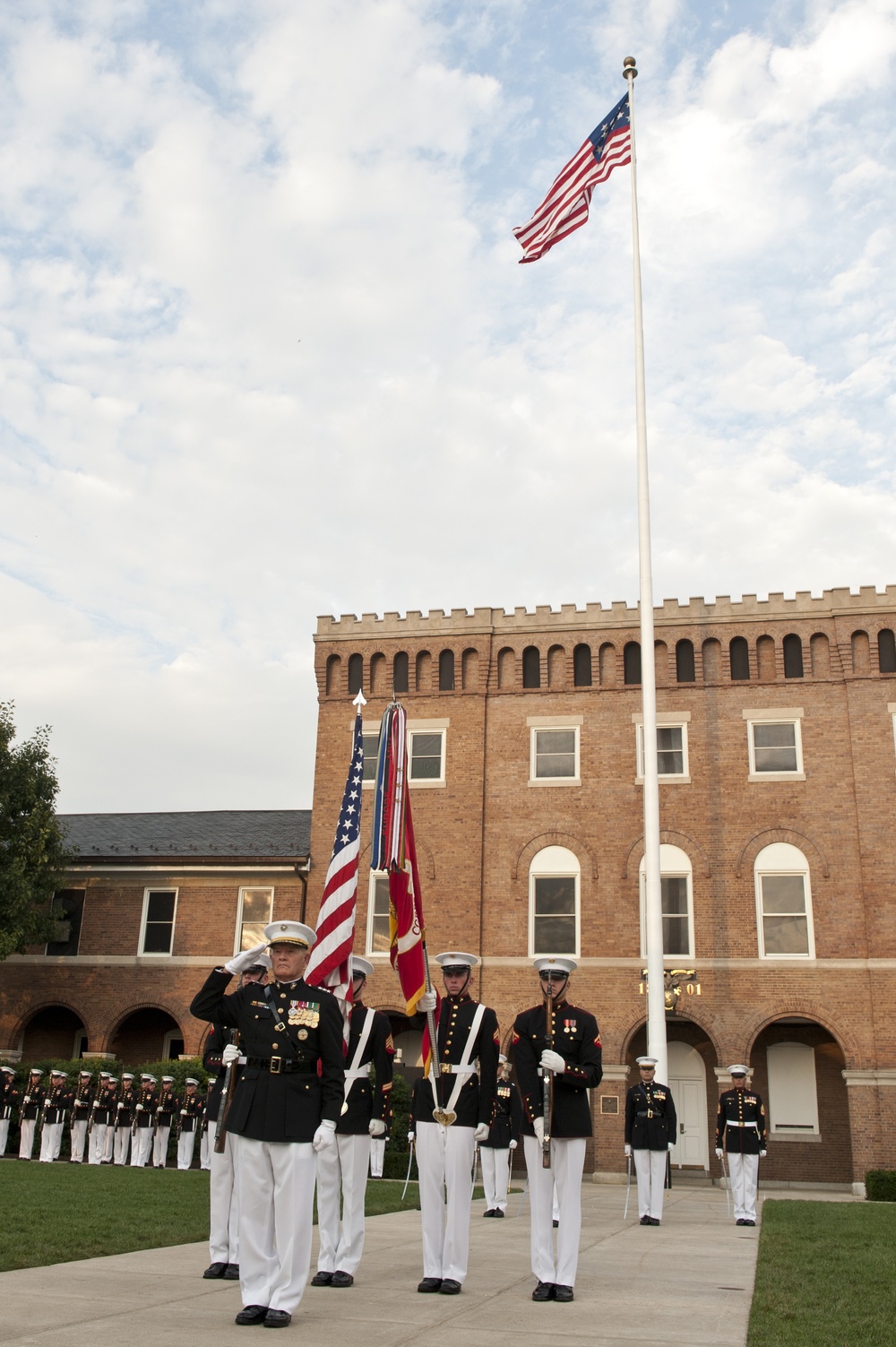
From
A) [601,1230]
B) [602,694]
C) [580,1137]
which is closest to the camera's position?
[580,1137]

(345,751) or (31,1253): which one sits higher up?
(345,751)

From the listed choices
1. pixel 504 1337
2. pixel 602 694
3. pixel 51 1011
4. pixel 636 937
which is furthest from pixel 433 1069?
pixel 51 1011

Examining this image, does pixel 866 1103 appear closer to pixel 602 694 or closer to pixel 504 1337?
pixel 602 694

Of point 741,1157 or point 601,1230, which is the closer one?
point 601,1230

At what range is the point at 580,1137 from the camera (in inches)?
335

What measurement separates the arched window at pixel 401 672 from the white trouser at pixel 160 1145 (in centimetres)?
1237

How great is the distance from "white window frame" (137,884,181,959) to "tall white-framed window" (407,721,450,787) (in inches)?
286

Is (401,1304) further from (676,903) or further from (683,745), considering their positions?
(683,745)

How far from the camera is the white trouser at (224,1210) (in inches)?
335

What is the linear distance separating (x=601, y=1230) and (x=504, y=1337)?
8.02 metres

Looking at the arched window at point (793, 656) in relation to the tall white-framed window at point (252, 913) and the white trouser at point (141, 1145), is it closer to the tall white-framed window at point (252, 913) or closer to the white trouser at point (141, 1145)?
the tall white-framed window at point (252, 913)

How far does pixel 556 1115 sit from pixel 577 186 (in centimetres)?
1947

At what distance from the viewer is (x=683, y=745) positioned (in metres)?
29.8

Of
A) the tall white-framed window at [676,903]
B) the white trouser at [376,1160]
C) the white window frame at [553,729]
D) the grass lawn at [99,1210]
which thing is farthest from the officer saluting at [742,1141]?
the white window frame at [553,729]
